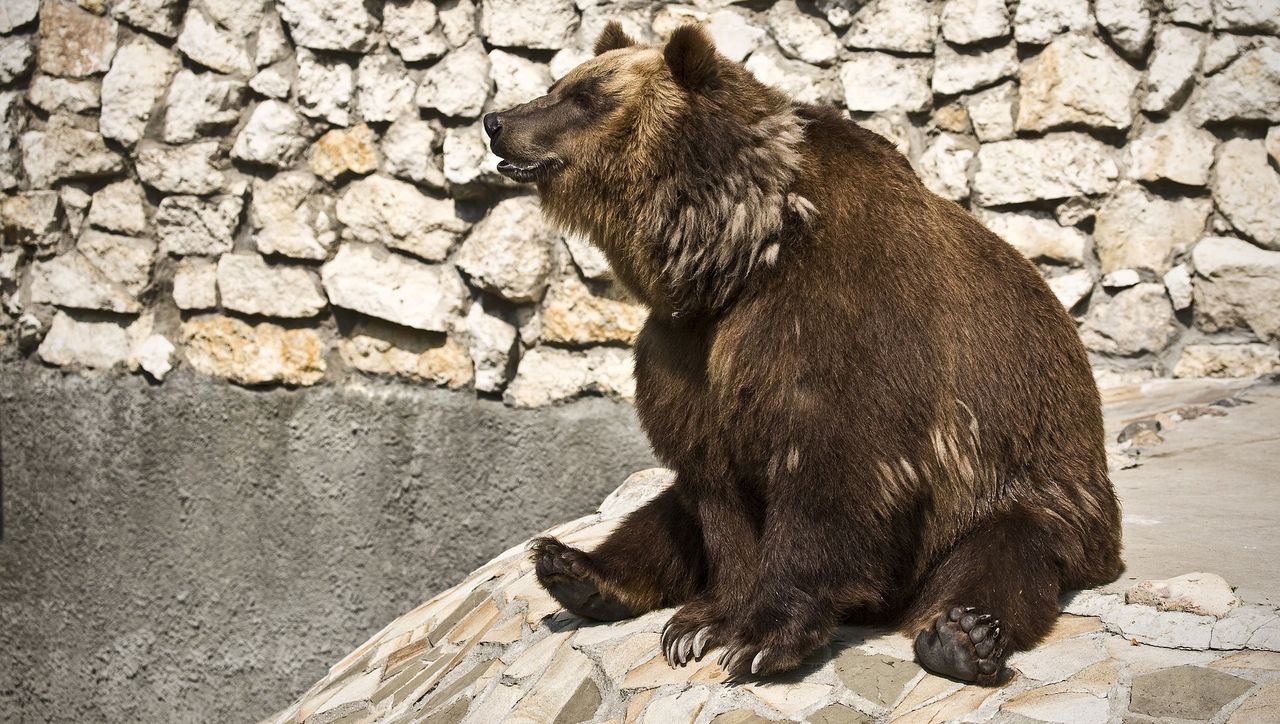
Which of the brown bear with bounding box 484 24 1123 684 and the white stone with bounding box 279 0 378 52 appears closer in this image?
the brown bear with bounding box 484 24 1123 684

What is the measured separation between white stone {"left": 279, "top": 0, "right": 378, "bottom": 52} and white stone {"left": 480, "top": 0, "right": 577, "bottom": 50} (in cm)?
59

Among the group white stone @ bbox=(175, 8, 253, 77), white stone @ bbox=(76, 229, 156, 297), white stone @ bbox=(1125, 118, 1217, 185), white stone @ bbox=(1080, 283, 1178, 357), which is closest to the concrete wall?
white stone @ bbox=(76, 229, 156, 297)

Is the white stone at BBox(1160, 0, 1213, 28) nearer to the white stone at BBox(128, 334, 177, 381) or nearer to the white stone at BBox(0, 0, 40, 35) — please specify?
the white stone at BBox(128, 334, 177, 381)

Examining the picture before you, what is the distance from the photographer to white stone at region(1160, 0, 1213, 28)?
16.8ft

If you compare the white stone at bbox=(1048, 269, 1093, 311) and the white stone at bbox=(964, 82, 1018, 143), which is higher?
the white stone at bbox=(964, 82, 1018, 143)

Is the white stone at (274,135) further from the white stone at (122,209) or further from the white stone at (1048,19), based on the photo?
the white stone at (1048,19)

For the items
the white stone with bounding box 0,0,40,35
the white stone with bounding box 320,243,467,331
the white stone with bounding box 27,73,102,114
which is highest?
the white stone with bounding box 0,0,40,35

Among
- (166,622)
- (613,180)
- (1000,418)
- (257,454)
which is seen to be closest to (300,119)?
(257,454)

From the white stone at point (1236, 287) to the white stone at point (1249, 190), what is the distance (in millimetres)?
75

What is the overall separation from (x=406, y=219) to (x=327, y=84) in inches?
28.5

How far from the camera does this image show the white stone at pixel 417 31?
5.54 meters

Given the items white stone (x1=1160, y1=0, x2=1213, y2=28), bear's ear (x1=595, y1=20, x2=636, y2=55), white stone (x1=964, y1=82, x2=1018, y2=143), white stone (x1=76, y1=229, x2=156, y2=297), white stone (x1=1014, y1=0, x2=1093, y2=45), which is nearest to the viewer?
bear's ear (x1=595, y1=20, x2=636, y2=55)

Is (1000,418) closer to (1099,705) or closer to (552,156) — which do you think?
(1099,705)

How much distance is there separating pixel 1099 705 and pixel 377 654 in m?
2.79
